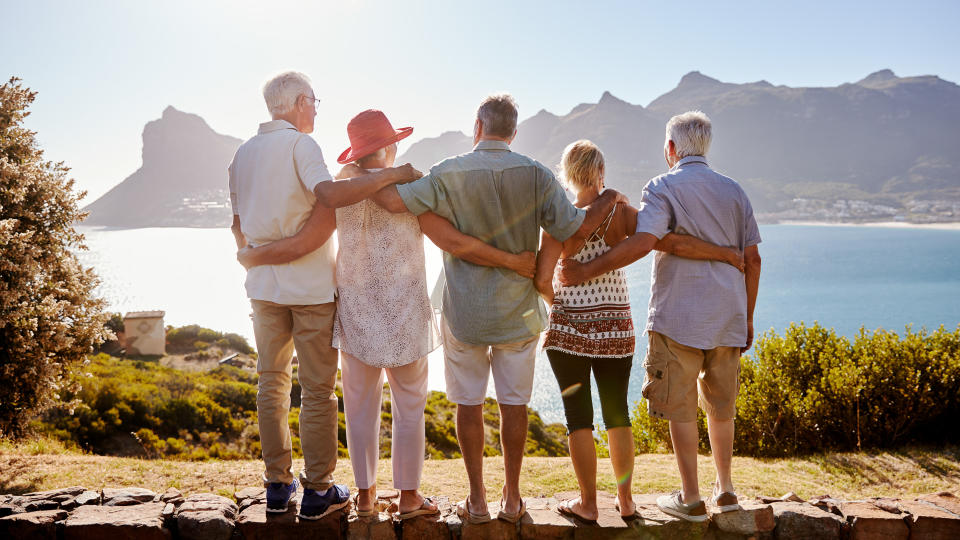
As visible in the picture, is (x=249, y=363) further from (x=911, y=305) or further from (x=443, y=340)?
(x=911, y=305)

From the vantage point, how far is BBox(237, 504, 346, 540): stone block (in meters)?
Answer: 2.92

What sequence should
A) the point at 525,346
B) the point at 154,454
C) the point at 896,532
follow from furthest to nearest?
the point at 154,454, the point at 896,532, the point at 525,346

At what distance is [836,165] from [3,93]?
23567 centimetres

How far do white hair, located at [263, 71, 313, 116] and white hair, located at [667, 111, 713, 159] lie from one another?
2115mm

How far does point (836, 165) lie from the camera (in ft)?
644

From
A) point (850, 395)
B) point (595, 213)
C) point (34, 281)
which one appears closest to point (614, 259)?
point (595, 213)

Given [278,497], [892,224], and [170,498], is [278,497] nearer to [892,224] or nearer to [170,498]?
[170,498]

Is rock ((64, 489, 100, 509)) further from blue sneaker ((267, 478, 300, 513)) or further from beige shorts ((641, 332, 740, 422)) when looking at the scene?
beige shorts ((641, 332, 740, 422))

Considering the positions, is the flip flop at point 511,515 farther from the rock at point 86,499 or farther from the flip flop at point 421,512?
the rock at point 86,499

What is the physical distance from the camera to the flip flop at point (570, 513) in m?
Result: 2.99

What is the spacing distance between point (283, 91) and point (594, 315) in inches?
83.0

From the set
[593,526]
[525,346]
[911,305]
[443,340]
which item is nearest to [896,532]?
[593,526]

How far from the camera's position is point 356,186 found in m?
2.72

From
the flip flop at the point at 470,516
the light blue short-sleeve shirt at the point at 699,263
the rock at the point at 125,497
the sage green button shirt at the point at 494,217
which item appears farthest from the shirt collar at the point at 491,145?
the rock at the point at 125,497
